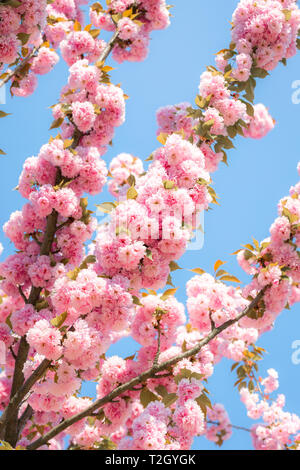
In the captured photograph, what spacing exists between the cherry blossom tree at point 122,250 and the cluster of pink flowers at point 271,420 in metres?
3.65

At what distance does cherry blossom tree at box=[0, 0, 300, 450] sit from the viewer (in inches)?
109

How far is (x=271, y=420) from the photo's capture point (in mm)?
7742

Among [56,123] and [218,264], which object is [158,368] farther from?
[56,123]

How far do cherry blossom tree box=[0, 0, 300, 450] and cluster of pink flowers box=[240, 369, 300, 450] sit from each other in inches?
144

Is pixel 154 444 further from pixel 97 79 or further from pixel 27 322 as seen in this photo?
pixel 97 79

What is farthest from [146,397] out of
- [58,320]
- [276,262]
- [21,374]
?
[276,262]

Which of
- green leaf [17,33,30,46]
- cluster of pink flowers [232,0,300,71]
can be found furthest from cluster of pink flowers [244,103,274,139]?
green leaf [17,33,30,46]

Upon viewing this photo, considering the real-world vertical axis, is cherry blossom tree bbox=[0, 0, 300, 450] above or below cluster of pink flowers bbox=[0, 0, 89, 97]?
below

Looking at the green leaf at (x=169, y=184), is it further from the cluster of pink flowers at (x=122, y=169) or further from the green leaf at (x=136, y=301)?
the cluster of pink flowers at (x=122, y=169)

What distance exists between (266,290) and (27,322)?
6.25 feet

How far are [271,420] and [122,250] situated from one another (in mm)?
6546

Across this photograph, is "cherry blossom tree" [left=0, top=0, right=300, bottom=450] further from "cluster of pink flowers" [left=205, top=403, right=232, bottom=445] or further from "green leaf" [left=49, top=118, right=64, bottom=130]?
"cluster of pink flowers" [left=205, top=403, right=232, bottom=445]

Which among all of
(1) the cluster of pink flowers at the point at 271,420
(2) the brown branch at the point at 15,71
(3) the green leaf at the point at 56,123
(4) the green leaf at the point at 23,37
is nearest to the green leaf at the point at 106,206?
(3) the green leaf at the point at 56,123

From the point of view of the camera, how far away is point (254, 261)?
3.32 m
